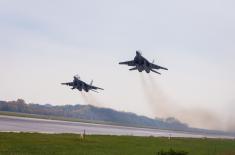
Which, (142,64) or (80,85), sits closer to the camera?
(142,64)

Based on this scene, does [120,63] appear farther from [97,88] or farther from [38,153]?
[38,153]

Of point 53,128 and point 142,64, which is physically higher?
point 142,64

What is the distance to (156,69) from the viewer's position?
66.6 meters

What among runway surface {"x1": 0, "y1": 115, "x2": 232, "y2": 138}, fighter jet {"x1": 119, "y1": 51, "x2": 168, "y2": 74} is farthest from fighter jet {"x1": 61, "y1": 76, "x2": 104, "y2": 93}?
fighter jet {"x1": 119, "y1": 51, "x2": 168, "y2": 74}

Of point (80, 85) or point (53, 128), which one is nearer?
point (53, 128)

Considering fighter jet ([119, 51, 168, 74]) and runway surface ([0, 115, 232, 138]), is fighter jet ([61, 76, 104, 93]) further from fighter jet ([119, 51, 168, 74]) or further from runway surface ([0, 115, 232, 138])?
fighter jet ([119, 51, 168, 74])

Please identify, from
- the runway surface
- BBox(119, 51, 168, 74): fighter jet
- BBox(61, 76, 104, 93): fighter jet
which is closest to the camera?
the runway surface

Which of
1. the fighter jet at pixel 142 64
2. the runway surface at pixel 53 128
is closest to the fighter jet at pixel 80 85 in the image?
the runway surface at pixel 53 128

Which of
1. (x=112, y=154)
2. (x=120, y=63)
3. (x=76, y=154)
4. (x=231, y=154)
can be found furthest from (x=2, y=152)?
(x=120, y=63)

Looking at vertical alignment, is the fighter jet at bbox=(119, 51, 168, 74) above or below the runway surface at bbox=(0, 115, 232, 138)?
above

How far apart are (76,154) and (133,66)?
127ft

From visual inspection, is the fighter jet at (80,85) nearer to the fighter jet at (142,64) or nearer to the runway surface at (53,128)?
the runway surface at (53,128)

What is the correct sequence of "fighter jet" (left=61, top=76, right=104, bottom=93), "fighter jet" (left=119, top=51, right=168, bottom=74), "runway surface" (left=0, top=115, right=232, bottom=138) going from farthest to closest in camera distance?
"fighter jet" (left=61, top=76, right=104, bottom=93)
"fighter jet" (left=119, top=51, right=168, bottom=74)
"runway surface" (left=0, top=115, right=232, bottom=138)

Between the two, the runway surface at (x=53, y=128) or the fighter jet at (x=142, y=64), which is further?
the fighter jet at (x=142, y=64)
